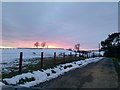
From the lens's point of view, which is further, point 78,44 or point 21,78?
point 78,44

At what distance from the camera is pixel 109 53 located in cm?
8931

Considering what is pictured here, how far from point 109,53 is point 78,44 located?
24.9m

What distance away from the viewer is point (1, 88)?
→ 24.1ft

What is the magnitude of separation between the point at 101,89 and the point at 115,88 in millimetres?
740

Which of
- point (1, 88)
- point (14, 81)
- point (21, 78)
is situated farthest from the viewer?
point (21, 78)

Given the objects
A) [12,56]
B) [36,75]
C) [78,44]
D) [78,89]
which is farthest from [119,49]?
[78,44]

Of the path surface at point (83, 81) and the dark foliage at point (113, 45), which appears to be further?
the dark foliage at point (113, 45)

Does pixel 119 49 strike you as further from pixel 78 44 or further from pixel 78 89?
pixel 78 44

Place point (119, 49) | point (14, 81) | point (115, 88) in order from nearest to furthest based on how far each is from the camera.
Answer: point (115, 88) → point (14, 81) → point (119, 49)

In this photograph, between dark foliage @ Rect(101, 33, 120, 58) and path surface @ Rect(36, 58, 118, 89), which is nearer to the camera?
path surface @ Rect(36, 58, 118, 89)

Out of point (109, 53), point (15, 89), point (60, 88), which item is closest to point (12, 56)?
point (60, 88)

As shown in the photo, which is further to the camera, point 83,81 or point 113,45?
point 113,45

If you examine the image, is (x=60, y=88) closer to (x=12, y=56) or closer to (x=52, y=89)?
(x=52, y=89)

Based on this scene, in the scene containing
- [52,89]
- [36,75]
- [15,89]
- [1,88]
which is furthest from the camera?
[36,75]
